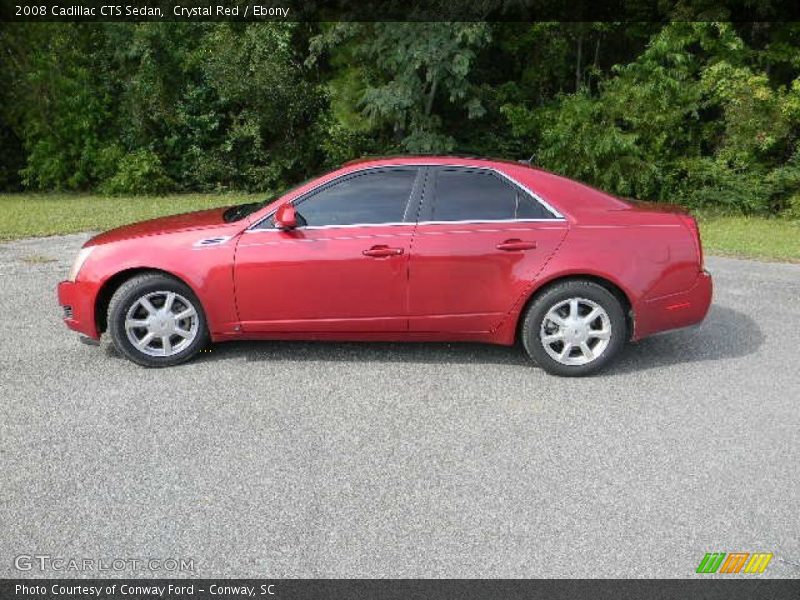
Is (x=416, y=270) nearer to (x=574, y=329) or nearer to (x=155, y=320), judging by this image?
(x=574, y=329)

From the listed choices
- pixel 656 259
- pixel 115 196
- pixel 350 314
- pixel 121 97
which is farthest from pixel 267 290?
pixel 121 97

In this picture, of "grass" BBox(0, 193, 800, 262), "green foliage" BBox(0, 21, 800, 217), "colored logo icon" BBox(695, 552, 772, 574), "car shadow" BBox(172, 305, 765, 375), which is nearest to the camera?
"colored logo icon" BBox(695, 552, 772, 574)

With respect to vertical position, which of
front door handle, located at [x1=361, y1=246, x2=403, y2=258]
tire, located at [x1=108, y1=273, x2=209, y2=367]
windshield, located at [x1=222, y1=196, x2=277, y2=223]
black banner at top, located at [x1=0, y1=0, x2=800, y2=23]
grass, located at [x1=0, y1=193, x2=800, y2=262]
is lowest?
grass, located at [x1=0, y1=193, x2=800, y2=262]

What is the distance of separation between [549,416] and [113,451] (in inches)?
99.3

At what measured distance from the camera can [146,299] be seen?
17.2 ft

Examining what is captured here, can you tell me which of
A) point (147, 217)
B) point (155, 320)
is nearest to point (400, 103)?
point (147, 217)

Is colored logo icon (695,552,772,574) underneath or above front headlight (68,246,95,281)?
underneath

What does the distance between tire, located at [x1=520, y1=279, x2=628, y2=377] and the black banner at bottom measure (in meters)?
2.30

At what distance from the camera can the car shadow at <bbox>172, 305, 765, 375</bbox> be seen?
216 inches

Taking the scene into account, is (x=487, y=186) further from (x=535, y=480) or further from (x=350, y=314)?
(x=535, y=480)

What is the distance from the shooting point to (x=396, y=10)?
53.9 feet

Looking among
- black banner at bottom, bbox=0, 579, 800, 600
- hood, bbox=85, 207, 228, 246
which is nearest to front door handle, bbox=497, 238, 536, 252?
hood, bbox=85, 207, 228, 246

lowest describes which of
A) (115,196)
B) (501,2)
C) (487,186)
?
(115,196)

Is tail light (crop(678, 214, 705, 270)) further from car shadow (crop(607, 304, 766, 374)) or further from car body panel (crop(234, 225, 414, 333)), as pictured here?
car body panel (crop(234, 225, 414, 333))
